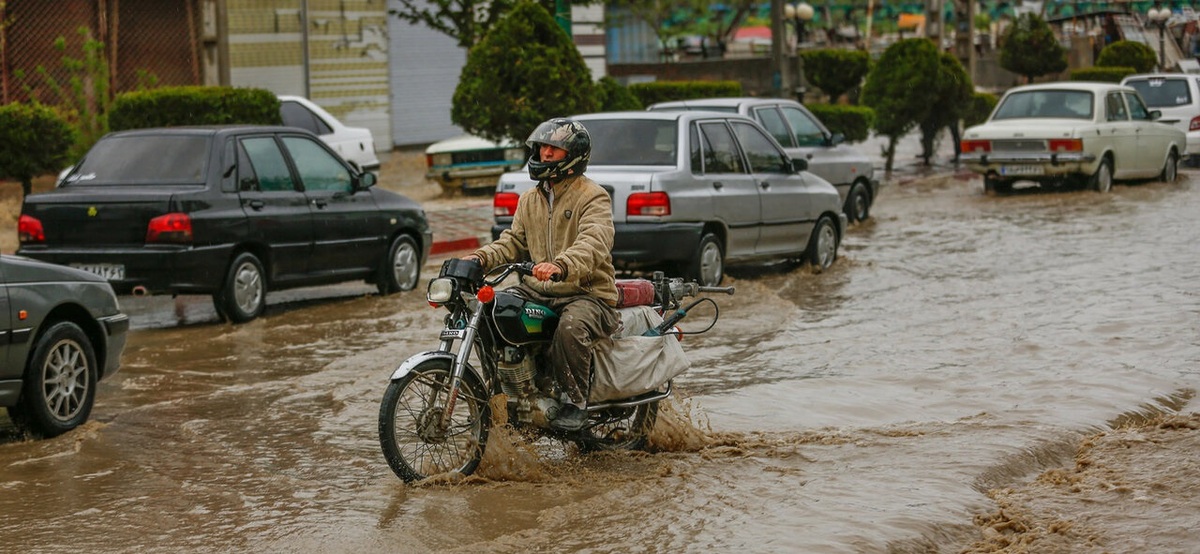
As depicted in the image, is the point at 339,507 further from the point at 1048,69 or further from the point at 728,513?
the point at 1048,69

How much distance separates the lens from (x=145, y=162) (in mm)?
12211

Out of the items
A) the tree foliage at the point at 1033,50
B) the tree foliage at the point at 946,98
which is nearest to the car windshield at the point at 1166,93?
the tree foliage at the point at 946,98

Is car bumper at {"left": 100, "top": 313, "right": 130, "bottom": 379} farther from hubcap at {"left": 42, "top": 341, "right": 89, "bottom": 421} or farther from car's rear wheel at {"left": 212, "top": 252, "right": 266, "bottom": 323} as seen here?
car's rear wheel at {"left": 212, "top": 252, "right": 266, "bottom": 323}

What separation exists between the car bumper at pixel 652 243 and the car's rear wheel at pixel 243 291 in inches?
74.7

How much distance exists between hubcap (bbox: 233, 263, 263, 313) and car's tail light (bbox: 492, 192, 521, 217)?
1.96 meters

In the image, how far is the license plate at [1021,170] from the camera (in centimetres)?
2167

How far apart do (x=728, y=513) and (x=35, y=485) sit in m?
3.06

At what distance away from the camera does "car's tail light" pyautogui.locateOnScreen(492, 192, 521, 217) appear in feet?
42.9

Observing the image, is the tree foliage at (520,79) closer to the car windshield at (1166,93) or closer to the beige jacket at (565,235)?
the car windshield at (1166,93)

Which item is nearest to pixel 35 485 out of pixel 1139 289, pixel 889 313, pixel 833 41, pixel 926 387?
pixel 926 387

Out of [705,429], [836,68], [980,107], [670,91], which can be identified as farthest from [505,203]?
[836,68]

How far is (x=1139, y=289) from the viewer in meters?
13.0

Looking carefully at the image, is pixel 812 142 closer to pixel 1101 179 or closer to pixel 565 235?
pixel 1101 179

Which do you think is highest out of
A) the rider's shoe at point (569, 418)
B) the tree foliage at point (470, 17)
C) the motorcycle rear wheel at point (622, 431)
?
the tree foliage at point (470, 17)
